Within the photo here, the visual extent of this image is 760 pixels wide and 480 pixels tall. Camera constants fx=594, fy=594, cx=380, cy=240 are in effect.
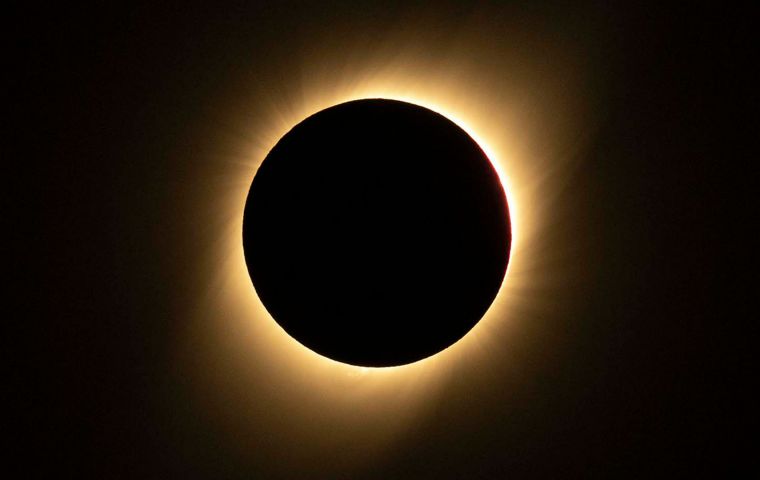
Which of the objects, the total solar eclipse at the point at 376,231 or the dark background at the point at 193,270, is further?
the dark background at the point at 193,270

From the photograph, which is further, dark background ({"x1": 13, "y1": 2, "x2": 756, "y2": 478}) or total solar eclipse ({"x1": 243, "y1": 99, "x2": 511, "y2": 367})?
dark background ({"x1": 13, "y1": 2, "x2": 756, "y2": 478})

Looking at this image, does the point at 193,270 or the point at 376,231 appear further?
the point at 193,270

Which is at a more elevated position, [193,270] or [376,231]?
[193,270]
